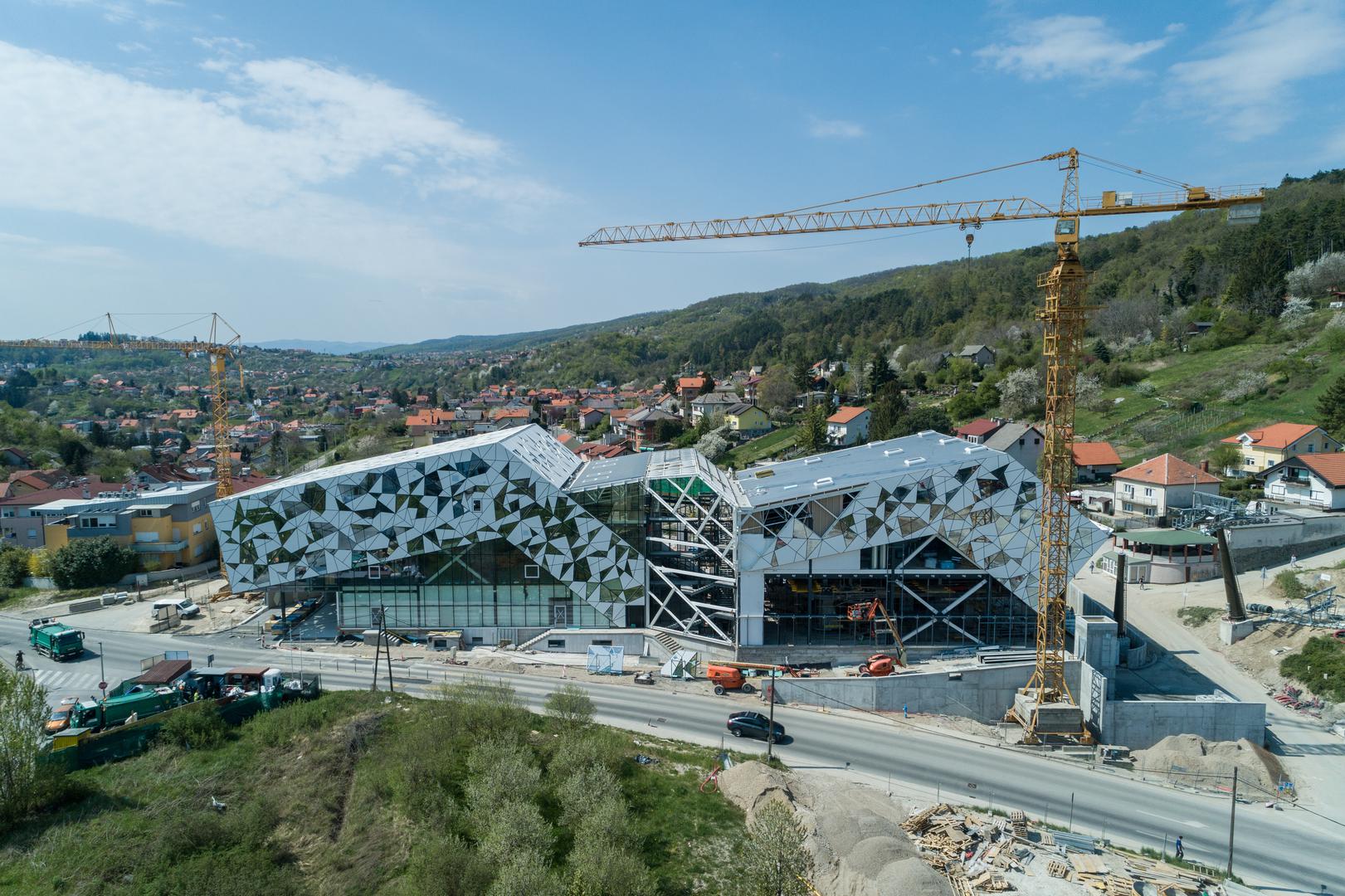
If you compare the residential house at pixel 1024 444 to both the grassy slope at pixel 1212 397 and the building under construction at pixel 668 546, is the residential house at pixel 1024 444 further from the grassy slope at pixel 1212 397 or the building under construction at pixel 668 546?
the building under construction at pixel 668 546

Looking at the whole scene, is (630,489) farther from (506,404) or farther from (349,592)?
(506,404)

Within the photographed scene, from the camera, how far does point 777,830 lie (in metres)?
20.5

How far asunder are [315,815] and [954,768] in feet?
81.7

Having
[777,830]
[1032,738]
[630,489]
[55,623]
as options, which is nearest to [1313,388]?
[1032,738]

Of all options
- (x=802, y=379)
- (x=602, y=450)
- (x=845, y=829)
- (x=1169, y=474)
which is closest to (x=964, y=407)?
(x=802, y=379)

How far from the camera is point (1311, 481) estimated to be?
5831 cm

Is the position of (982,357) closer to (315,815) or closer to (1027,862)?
(1027,862)

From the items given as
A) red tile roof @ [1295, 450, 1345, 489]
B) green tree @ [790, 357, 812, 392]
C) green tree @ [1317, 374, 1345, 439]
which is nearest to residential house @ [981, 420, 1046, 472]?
red tile roof @ [1295, 450, 1345, 489]

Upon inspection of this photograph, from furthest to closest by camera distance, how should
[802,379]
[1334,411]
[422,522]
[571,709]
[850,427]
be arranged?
[802,379], [850,427], [1334,411], [422,522], [571,709]

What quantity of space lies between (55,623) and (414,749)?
3063 cm

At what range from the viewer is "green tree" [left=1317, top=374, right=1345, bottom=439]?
67.4 meters

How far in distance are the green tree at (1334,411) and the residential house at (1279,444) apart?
1.32 metres

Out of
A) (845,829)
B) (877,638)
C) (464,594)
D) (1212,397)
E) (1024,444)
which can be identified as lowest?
(845,829)

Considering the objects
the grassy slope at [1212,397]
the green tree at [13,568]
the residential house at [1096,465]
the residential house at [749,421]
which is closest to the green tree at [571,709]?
the green tree at [13,568]
